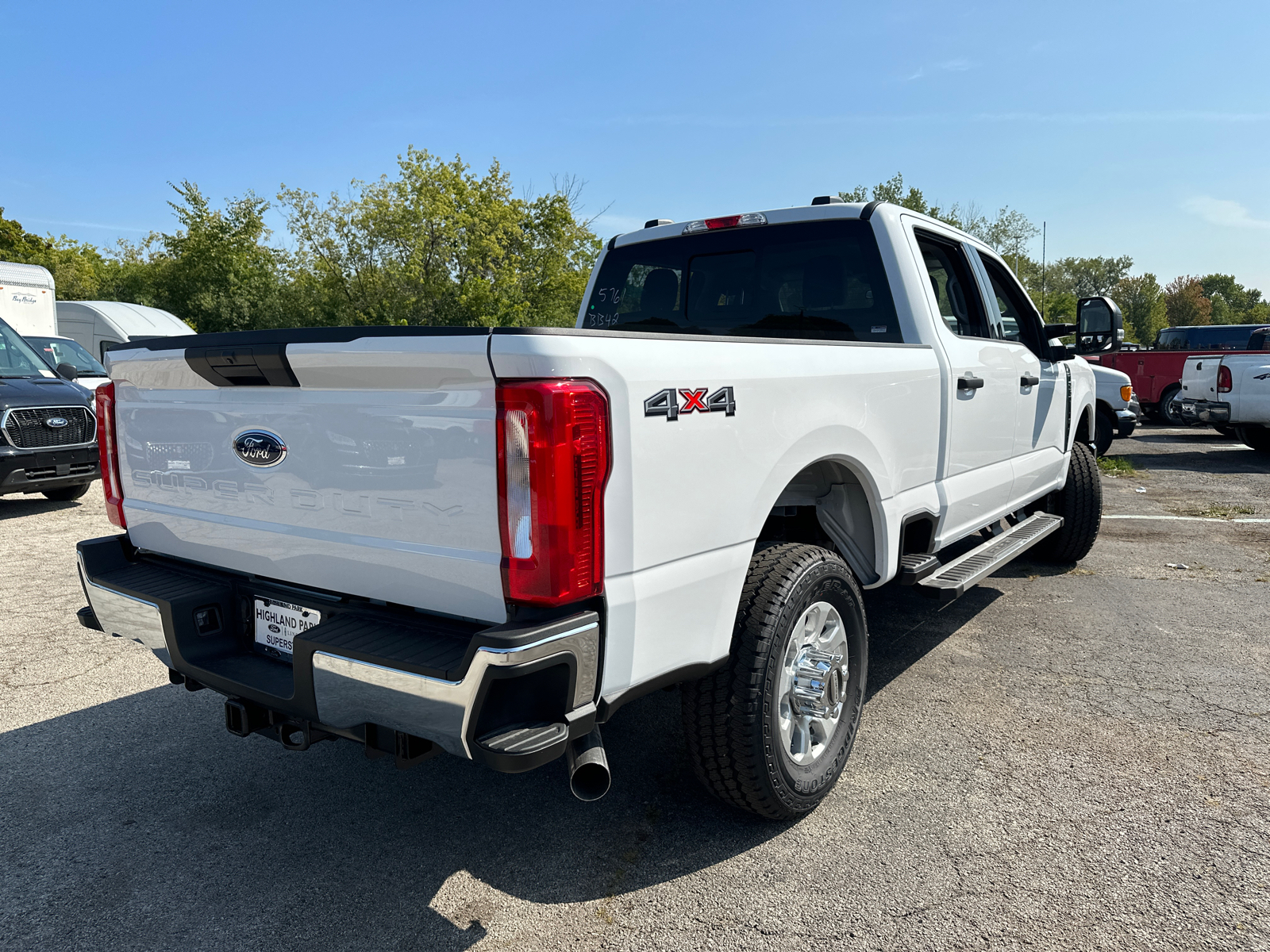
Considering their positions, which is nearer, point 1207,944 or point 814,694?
point 1207,944

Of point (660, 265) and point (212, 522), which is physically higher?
point (660, 265)

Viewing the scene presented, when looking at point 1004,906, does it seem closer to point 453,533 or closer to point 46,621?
point 453,533

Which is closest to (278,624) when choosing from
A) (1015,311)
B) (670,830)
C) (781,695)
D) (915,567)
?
(670,830)

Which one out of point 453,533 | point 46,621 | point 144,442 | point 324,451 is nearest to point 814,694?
point 453,533

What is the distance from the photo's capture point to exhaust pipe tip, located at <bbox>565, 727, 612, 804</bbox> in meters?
2.18

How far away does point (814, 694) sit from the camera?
2.94 m

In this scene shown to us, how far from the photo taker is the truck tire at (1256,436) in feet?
45.3

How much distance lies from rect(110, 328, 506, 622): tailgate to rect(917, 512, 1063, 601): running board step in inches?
89.3

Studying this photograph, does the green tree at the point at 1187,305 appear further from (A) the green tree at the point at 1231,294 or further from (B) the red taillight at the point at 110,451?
(B) the red taillight at the point at 110,451

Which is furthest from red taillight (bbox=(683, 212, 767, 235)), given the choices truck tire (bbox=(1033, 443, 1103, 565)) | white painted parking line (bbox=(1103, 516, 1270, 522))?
white painted parking line (bbox=(1103, 516, 1270, 522))

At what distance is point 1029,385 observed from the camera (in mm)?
5031

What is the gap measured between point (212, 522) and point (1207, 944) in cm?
307

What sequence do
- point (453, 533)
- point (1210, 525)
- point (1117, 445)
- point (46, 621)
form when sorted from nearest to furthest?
point (453, 533) → point (46, 621) → point (1210, 525) → point (1117, 445)

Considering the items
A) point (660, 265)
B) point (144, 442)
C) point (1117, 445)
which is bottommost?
point (1117, 445)
